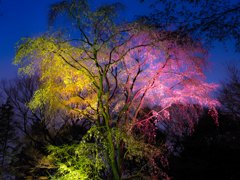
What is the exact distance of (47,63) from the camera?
28.0 feet

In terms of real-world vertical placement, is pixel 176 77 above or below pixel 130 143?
above

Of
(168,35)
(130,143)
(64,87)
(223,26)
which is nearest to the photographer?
(223,26)

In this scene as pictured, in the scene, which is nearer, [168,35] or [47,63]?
[168,35]

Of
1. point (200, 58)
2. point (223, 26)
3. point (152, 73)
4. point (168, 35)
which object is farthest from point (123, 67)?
point (223, 26)

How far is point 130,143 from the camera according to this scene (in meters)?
8.40

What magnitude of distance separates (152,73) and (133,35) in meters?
1.34

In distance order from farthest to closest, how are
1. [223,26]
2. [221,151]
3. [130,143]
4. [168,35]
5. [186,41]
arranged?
[221,151] → [130,143] → [168,35] → [186,41] → [223,26]

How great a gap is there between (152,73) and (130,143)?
2329mm

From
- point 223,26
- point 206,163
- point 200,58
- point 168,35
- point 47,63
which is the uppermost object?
point 47,63

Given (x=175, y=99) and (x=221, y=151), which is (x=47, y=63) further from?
(x=221, y=151)

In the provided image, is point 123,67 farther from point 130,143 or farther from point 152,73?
point 130,143

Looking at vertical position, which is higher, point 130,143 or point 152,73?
point 152,73

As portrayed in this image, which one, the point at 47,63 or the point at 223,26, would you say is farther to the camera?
the point at 47,63

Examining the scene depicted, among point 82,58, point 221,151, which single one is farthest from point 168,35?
point 221,151
